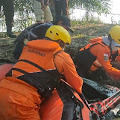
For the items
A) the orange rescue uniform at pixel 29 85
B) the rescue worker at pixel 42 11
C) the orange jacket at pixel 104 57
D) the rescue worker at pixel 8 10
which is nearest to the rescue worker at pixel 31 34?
the orange jacket at pixel 104 57

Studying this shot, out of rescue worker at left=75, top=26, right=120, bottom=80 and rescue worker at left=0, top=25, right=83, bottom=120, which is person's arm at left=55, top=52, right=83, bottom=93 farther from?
rescue worker at left=75, top=26, right=120, bottom=80

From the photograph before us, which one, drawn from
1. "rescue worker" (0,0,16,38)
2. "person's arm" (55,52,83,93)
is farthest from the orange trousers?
"rescue worker" (0,0,16,38)

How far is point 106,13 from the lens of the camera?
37.2ft

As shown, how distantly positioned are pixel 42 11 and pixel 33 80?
3.15 metres

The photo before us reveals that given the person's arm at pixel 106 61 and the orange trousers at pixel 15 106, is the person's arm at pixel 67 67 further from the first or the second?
the person's arm at pixel 106 61

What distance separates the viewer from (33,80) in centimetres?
336

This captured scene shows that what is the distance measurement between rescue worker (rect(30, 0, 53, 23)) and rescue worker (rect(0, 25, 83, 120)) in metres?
2.51

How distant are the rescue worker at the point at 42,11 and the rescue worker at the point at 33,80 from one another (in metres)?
2.51

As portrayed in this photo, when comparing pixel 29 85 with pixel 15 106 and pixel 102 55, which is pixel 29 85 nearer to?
pixel 15 106

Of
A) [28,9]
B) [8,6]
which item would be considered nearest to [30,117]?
[8,6]

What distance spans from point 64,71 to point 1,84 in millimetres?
835

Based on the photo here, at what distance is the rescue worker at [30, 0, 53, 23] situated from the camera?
6.00 meters

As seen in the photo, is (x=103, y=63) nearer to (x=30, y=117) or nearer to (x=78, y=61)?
(x=78, y=61)

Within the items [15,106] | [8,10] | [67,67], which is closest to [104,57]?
[67,67]
